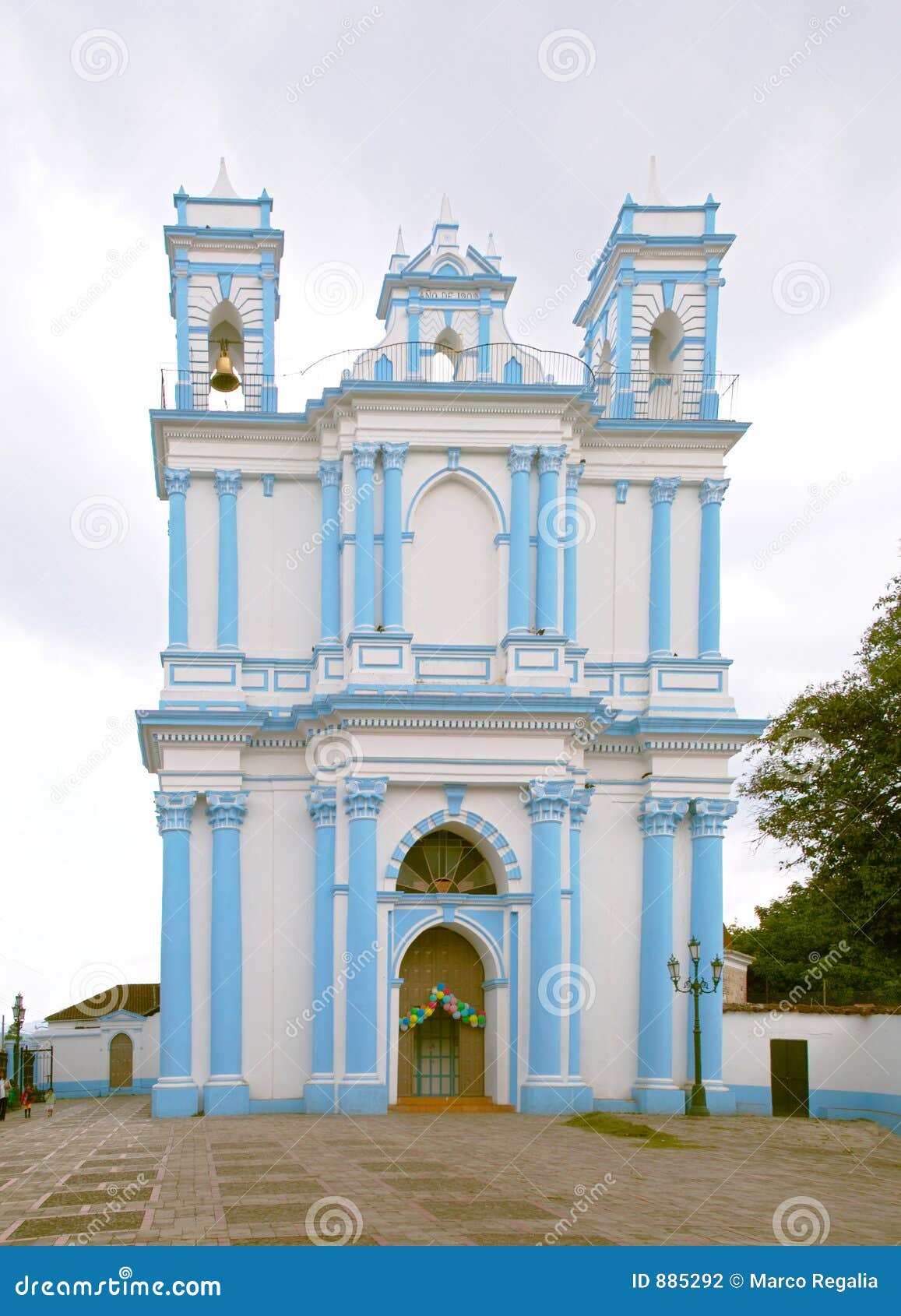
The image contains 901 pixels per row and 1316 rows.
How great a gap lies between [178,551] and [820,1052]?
14920mm

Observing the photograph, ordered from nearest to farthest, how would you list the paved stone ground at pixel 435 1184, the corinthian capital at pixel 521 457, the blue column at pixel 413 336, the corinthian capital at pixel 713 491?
the paved stone ground at pixel 435 1184, the corinthian capital at pixel 521 457, the blue column at pixel 413 336, the corinthian capital at pixel 713 491

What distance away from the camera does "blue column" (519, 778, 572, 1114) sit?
23953 millimetres

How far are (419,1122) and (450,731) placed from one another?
21.8 feet

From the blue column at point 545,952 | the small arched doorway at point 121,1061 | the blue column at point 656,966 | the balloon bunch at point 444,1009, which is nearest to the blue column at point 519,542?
the blue column at point 545,952

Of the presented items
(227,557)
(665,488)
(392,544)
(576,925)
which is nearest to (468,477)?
(392,544)

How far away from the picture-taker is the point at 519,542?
26531 millimetres

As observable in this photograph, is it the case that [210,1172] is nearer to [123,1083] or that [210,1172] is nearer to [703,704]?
[703,704]

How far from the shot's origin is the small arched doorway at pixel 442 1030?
85.0ft

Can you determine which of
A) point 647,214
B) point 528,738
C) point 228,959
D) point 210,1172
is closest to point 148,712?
point 228,959

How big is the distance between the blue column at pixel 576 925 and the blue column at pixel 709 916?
6.54 feet

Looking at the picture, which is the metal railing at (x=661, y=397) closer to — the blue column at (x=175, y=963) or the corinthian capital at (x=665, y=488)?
the corinthian capital at (x=665, y=488)

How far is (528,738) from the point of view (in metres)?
25.4

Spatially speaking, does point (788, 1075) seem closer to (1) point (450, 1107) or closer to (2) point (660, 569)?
(1) point (450, 1107)

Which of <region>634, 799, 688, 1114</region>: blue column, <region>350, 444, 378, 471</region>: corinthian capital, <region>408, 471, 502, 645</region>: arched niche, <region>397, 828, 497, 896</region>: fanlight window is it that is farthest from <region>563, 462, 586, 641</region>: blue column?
<region>397, 828, 497, 896</region>: fanlight window
